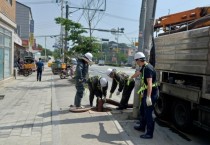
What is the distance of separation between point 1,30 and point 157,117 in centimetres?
1251

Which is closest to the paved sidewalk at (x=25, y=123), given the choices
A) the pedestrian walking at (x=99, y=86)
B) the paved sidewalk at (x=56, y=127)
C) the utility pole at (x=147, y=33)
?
the paved sidewalk at (x=56, y=127)

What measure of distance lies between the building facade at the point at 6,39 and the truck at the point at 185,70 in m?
11.4

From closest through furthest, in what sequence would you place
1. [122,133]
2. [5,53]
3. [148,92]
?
[148,92]
[122,133]
[5,53]

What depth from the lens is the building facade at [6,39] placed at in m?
18.2

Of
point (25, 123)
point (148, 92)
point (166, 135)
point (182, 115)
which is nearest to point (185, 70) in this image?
point (182, 115)

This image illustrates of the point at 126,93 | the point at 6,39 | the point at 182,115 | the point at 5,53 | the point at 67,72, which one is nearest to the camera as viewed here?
the point at 182,115

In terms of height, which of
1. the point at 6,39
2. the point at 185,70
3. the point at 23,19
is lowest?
the point at 185,70

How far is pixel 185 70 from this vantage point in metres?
7.39

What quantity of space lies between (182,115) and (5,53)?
1505 cm

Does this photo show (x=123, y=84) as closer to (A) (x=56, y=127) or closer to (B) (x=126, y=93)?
(B) (x=126, y=93)

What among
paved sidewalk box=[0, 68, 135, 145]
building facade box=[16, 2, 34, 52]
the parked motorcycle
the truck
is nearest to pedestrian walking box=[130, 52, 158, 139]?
paved sidewalk box=[0, 68, 135, 145]

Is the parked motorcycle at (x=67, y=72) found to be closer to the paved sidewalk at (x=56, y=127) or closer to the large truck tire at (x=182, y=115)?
the paved sidewalk at (x=56, y=127)

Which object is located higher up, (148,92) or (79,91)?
(148,92)

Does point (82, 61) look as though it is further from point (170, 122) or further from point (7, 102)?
point (7, 102)
